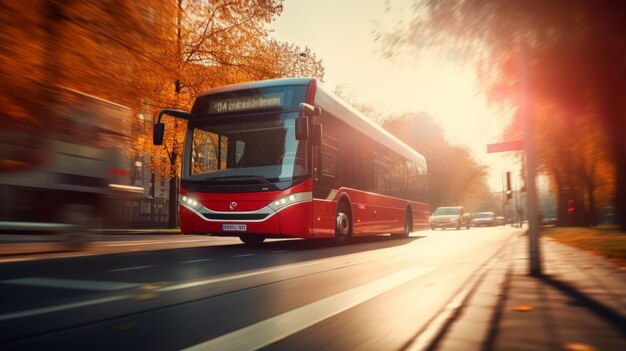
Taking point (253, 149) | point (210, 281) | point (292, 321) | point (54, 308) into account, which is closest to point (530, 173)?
point (210, 281)

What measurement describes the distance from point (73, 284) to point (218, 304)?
1848 millimetres

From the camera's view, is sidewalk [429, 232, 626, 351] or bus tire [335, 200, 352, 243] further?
bus tire [335, 200, 352, 243]

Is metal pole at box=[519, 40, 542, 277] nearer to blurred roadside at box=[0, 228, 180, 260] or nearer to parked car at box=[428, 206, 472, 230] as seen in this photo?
blurred roadside at box=[0, 228, 180, 260]

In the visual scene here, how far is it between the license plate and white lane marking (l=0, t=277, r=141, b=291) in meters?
5.16

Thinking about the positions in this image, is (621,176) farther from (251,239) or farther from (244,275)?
(244,275)

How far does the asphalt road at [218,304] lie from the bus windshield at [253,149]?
318 cm

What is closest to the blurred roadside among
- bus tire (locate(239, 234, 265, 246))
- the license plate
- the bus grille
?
the bus grille

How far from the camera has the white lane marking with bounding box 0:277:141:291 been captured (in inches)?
205

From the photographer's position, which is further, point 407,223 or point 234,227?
point 407,223

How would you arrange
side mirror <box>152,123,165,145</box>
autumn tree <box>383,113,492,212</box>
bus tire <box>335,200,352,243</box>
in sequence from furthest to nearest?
1. autumn tree <box>383,113,492,212</box>
2. bus tire <box>335,200,352,243</box>
3. side mirror <box>152,123,165,145</box>

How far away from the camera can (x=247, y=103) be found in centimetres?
1138

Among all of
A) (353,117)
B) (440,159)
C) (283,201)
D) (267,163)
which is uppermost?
(440,159)

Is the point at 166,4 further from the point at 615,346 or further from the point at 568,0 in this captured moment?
the point at 615,346

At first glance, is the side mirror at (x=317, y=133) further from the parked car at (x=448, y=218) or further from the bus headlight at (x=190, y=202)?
the parked car at (x=448, y=218)
